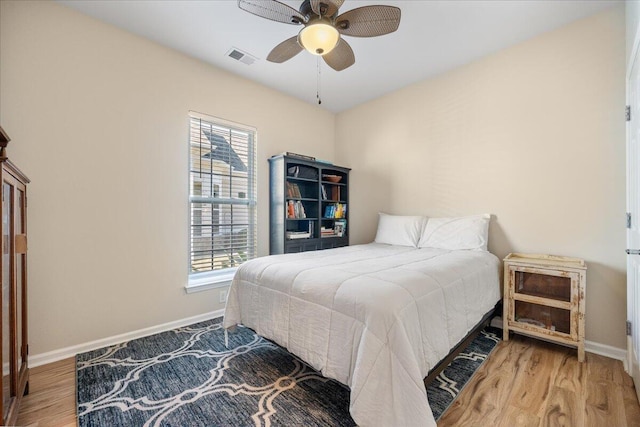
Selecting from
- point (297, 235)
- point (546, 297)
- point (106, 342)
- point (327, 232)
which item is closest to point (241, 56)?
point (297, 235)

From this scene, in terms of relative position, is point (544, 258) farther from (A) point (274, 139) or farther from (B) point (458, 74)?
(A) point (274, 139)

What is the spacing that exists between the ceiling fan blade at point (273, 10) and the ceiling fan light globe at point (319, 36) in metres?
0.10

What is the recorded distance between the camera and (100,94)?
2.37 metres

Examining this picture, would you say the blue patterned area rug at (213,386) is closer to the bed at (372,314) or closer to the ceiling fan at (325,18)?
the bed at (372,314)

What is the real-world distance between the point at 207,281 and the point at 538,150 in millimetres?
3515

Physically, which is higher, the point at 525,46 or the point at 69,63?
the point at 525,46

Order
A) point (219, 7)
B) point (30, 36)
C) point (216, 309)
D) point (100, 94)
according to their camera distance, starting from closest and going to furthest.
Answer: point (30, 36) → point (219, 7) → point (100, 94) → point (216, 309)

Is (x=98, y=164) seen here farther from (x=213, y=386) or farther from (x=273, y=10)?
(x=213, y=386)

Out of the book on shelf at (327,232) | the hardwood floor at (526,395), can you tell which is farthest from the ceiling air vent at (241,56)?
the hardwood floor at (526,395)

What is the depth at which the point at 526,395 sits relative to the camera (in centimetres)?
171

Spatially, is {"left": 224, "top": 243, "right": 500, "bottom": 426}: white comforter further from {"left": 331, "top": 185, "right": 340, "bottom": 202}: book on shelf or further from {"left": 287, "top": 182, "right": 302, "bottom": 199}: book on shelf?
{"left": 331, "top": 185, "right": 340, "bottom": 202}: book on shelf

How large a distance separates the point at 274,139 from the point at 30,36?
7.36 ft

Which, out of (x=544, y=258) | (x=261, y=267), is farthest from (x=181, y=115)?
(x=544, y=258)

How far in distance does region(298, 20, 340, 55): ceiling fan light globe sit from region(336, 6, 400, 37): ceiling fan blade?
0.42 feet
